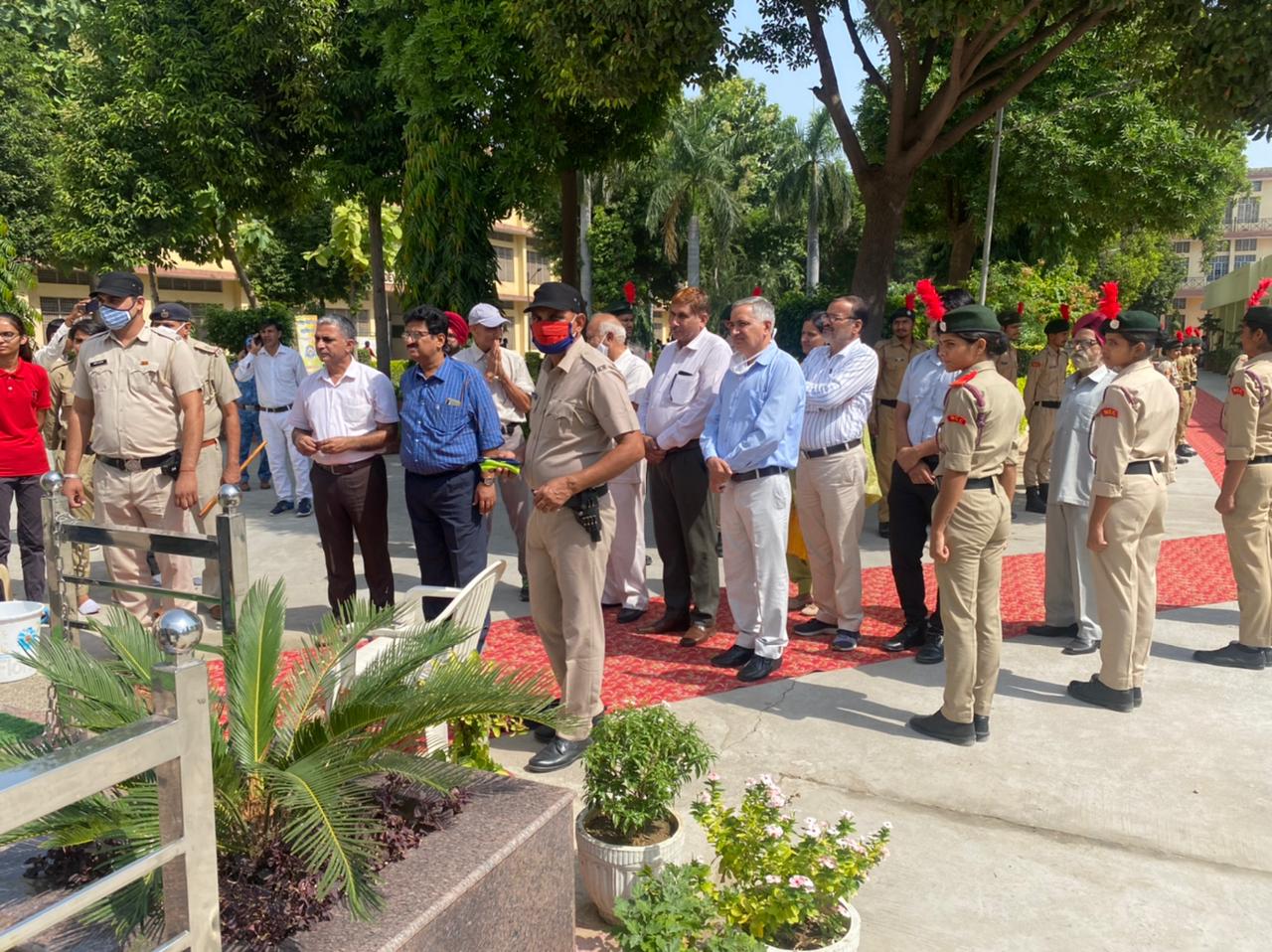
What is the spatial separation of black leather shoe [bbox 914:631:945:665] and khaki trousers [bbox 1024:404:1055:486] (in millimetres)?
5077

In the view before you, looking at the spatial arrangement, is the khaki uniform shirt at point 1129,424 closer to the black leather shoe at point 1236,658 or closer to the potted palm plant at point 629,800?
the black leather shoe at point 1236,658

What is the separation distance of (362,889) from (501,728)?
2.31 metres

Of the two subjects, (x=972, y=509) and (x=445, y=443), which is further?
(x=445, y=443)

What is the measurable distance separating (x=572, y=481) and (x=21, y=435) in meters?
4.19

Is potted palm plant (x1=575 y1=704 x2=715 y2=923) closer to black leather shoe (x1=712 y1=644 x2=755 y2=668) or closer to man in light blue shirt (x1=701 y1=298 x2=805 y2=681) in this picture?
man in light blue shirt (x1=701 y1=298 x2=805 y2=681)

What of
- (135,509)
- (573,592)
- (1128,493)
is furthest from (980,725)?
(135,509)

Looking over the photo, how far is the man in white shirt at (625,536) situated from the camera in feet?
21.0

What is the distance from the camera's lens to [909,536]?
5703 millimetres

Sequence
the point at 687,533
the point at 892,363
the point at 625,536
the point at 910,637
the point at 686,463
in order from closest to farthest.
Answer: the point at 910,637, the point at 686,463, the point at 687,533, the point at 625,536, the point at 892,363

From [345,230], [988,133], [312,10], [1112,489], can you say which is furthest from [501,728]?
[345,230]

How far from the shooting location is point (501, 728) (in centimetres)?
458

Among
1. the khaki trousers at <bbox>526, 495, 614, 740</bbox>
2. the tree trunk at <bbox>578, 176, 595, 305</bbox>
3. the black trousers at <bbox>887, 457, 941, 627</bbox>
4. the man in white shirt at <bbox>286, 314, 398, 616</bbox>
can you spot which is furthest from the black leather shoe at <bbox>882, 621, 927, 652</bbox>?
the tree trunk at <bbox>578, 176, 595, 305</bbox>

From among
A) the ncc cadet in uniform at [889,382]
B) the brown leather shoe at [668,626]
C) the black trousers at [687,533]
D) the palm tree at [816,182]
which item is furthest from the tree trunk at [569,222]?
the palm tree at [816,182]

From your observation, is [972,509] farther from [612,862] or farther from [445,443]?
[445,443]
